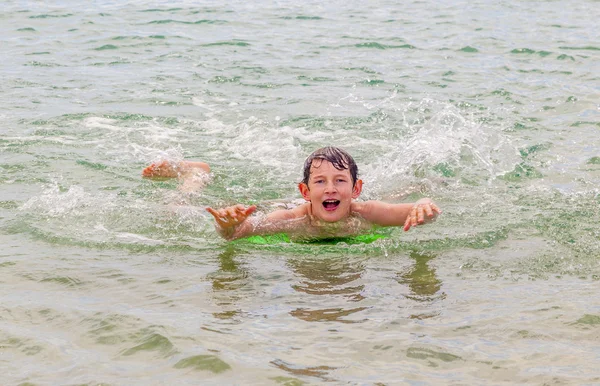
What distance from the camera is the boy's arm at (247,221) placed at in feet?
19.7

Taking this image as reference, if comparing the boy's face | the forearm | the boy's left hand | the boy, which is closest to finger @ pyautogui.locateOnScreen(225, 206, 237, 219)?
the boy

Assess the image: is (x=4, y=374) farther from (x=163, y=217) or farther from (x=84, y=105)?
(x=84, y=105)

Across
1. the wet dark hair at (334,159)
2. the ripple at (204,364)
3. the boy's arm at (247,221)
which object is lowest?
the ripple at (204,364)

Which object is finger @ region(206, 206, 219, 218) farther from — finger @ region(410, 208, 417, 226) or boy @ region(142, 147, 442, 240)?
finger @ region(410, 208, 417, 226)

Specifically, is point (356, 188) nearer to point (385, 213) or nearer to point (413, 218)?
point (385, 213)

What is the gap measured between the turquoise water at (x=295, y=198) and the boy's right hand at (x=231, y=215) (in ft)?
0.69

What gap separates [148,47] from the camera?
14555 millimetres

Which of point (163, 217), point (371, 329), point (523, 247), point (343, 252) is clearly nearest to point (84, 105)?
point (163, 217)

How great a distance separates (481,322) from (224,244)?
2.33 meters

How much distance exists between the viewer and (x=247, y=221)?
21.3 ft

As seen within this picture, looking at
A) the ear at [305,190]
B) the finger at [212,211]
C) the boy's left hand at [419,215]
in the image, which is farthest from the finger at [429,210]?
the finger at [212,211]

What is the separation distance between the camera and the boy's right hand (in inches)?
235

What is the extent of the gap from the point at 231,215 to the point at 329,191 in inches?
37.8

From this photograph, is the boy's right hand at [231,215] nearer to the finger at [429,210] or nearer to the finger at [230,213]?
the finger at [230,213]
